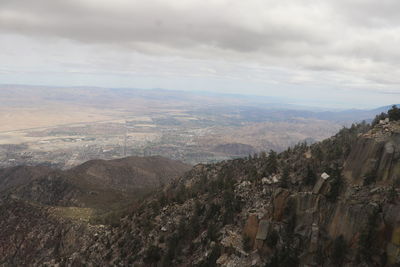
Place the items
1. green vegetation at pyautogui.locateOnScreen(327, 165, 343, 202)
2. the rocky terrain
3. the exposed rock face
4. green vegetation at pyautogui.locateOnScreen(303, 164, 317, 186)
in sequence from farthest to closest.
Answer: green vegetation at pyautogui.locateOnScreen(303, 164, 317, 186) → green vegetation at pyautogui.locateOnScreen(327, 165, 343, 202) → the exposed rock face → the rocky terrain

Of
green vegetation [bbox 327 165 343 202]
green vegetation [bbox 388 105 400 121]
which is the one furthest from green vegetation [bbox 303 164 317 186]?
green vegetation [bbox 388 105 400 121]

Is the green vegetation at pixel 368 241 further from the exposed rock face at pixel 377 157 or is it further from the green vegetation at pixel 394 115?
the green vegetation at pixel 394 115

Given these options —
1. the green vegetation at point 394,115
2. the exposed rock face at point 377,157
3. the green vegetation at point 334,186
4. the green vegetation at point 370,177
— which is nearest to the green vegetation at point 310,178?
the exposed rock face at point 377,157

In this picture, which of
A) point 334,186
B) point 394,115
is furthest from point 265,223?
point 394,115

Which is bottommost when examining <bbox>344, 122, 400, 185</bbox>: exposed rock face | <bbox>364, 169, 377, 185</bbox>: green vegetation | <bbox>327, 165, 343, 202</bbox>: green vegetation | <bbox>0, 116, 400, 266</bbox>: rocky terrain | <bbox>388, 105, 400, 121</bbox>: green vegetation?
<bbox>0, 116, 400, 266</bbox>: rocky terrain

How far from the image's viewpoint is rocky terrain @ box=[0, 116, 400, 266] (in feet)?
69.8

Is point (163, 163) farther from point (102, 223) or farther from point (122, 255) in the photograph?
point (122, 255)

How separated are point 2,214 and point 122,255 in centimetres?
3991

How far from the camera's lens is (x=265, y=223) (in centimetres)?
2612

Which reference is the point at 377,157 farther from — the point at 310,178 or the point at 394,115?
the point at 394,115

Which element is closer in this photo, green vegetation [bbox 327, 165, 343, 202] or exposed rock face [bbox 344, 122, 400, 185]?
exposed rock face [bbox 344, 122, 400, 185]

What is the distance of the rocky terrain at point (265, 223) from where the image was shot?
21.3 metres

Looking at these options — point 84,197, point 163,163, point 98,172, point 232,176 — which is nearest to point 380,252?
point 232,176

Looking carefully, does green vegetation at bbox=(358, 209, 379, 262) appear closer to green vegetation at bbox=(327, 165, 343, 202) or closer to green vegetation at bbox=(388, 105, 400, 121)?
green vegetation at bbox=(327, 165, 343, 202)
